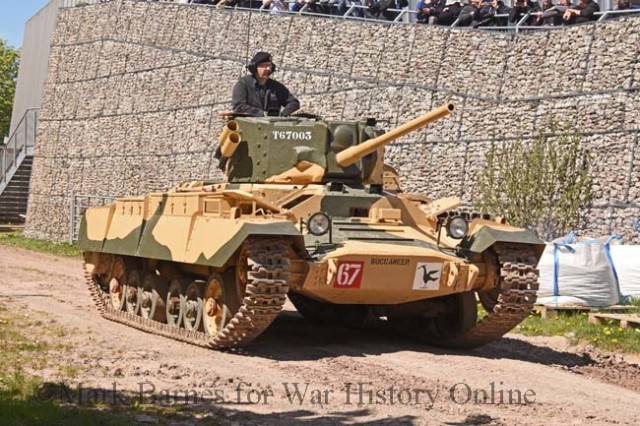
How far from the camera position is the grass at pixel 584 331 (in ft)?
43.8

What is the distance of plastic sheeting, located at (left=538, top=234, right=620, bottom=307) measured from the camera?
51.9 ft

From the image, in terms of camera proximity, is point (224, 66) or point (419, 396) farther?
point (224, 66)

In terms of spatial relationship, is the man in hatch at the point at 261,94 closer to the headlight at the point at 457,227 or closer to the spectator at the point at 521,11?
the headlight at the point at 457,227

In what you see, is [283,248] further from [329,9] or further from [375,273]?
[329,9]

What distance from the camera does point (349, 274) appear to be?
1163 centimetres

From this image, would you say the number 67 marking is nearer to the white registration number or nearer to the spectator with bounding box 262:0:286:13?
the white registration number

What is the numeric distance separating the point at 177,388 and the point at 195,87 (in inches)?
841

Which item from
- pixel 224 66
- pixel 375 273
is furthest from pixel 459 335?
pixel 224 66

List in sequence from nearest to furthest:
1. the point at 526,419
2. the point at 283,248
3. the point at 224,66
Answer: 1. the point at 526,419
2. the point at 283,248
3. the point at 224,66

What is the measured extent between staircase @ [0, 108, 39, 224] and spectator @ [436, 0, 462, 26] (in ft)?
70.5

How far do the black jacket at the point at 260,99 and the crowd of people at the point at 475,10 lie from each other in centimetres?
737

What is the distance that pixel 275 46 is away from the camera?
27.2 meters

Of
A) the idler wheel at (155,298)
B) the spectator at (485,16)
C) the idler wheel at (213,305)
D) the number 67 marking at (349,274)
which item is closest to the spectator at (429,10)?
the spectator at (485,16)

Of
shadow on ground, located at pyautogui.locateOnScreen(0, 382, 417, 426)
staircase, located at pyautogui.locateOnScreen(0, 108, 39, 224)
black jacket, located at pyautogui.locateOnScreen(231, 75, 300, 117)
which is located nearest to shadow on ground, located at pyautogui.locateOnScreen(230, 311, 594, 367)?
black jacket, located at pyautogui.locateOnScreen(231, 75, 300, 117)
